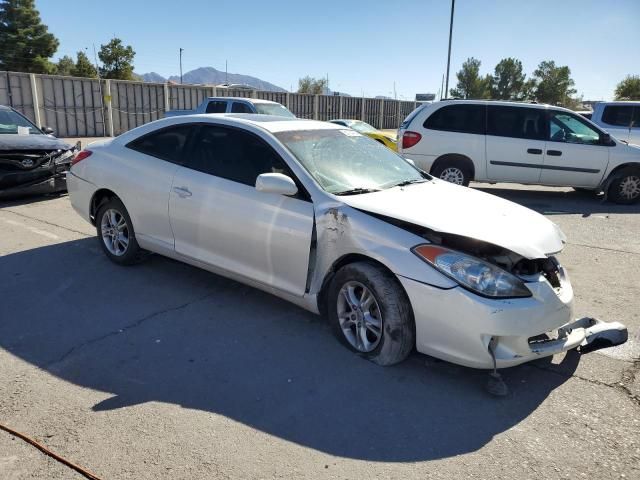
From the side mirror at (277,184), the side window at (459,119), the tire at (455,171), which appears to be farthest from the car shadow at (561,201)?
the side mirror at (277,184)

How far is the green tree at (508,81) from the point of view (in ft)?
227

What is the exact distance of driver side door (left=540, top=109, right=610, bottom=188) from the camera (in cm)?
952

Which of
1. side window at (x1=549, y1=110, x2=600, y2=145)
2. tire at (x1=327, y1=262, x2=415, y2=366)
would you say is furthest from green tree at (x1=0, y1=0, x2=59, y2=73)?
tire at (x1=327, y1=262, x2=415, y2=366)

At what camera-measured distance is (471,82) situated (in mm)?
66562

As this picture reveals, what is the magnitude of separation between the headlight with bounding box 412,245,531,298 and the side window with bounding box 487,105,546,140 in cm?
733

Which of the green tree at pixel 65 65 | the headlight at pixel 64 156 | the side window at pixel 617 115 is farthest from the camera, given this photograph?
the green tree at pixel 65 65

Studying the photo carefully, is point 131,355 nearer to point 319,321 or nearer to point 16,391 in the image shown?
point 16,391

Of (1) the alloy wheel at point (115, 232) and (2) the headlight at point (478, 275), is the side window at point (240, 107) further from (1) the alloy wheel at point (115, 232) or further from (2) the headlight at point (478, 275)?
(2) the headlight at point (478, 275)

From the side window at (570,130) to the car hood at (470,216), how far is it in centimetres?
628

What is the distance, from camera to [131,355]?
3.58m

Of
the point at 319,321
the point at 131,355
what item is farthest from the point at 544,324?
the point at 131,355

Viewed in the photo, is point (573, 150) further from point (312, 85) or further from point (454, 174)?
point (312, 85)

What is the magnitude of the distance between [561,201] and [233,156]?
7901 millimetres

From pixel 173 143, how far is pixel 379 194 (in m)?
2.12
